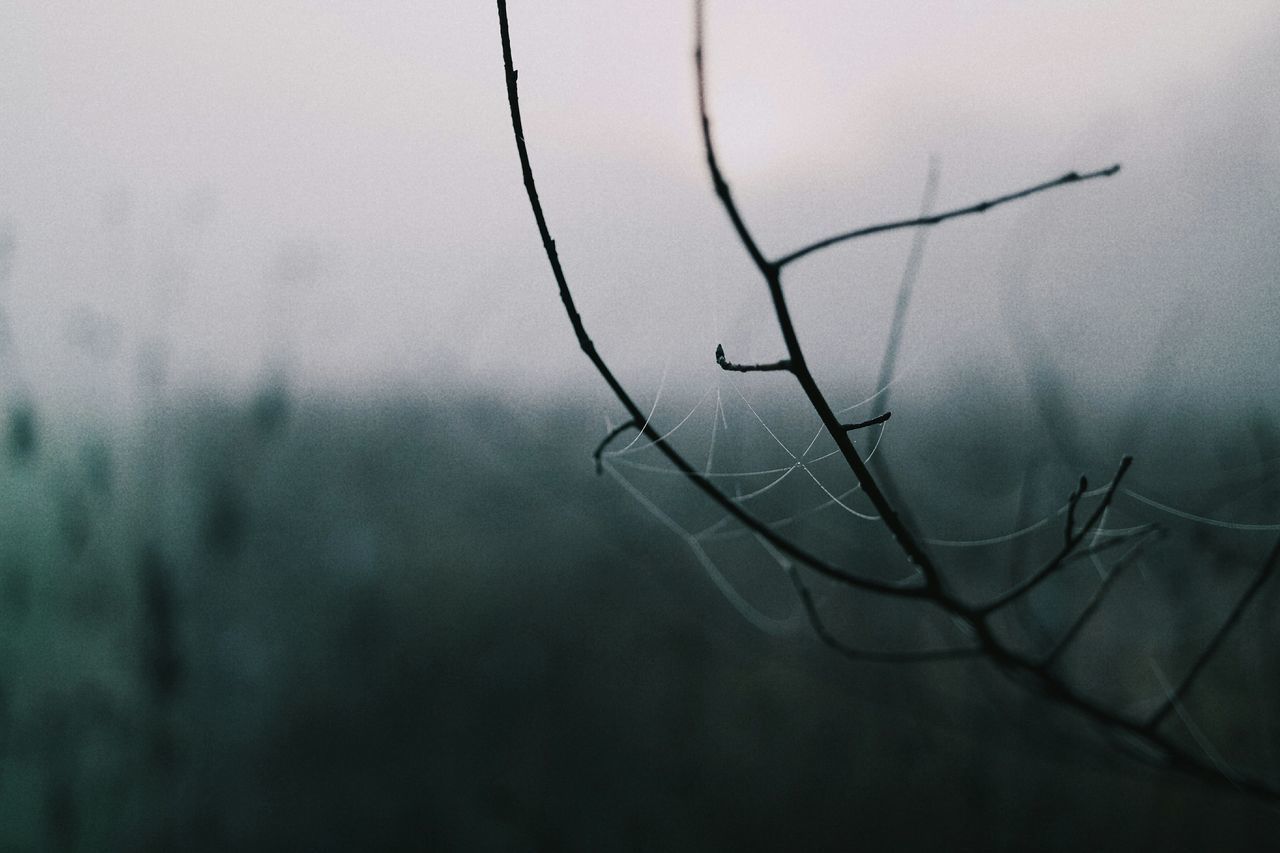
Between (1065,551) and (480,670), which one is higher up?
(1065,551)

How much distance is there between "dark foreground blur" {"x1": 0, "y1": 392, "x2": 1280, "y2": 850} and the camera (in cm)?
84

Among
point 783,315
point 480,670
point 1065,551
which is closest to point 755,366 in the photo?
point 783,315

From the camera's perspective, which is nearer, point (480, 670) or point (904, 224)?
point (904, 224)

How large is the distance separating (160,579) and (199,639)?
0.08 meters

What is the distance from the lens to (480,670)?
1.00 metres

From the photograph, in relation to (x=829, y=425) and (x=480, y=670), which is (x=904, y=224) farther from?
(x=480, y=670)

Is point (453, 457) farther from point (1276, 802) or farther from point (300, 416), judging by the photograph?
point (1276, 802)

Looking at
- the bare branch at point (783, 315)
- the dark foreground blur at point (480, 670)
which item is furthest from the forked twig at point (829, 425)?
the dark foreground blur at point (480, 670)

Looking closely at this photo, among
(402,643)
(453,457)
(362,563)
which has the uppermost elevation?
(453,457)

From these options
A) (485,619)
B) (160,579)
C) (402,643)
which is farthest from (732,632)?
(160,579)

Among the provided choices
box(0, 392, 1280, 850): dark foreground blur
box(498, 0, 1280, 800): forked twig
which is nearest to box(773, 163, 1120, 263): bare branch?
box(498, 0, 1280, 800): forked twig

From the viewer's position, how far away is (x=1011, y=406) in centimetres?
80

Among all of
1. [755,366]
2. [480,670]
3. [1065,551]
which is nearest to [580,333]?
[755,366]

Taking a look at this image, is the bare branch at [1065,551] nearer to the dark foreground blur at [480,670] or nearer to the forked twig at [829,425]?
the forked twig at [829,425]
